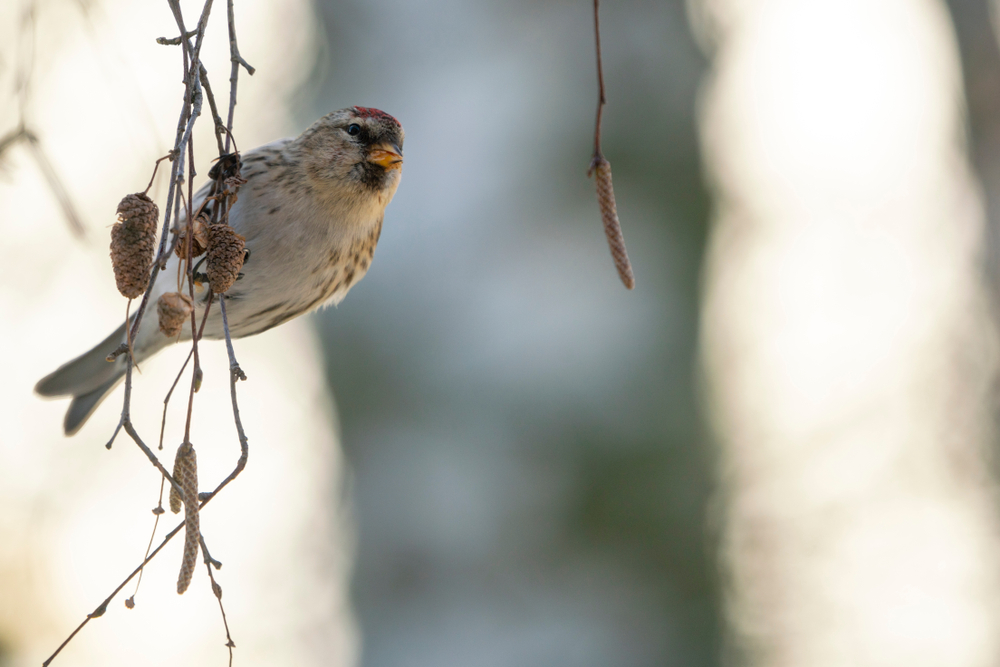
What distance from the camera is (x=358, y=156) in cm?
164

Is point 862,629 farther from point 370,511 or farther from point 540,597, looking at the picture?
point 370,511

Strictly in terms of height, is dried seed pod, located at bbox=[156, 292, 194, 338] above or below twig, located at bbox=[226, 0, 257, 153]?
below

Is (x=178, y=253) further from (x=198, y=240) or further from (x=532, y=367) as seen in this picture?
(x=532, y=367)

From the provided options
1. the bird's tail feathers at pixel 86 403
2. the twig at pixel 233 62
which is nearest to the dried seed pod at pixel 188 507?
the twig at pixel 233 62

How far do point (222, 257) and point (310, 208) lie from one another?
0.77 metres

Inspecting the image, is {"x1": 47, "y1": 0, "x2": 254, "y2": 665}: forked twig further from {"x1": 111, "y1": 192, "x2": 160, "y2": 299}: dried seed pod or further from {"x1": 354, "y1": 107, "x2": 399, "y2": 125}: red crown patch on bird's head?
{"x1": 354, "y1": 107, "x2": 399, "y2": 125}: red crown patch on bird's head

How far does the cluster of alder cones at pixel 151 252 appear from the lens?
0.87 m

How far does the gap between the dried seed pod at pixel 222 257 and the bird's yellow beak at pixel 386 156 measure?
733 millimetres

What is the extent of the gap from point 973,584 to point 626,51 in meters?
2.69

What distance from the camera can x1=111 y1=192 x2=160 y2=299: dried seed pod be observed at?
0.87m

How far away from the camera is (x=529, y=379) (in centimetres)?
401

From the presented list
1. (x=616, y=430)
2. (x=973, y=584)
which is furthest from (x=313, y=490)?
(x=973, y=584)

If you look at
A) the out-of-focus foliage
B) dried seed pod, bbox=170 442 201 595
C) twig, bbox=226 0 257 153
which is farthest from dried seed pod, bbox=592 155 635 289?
the out-of-focus foliage

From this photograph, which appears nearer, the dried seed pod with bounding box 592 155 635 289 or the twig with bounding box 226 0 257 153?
the twig with bounding box 226 0 257 153
